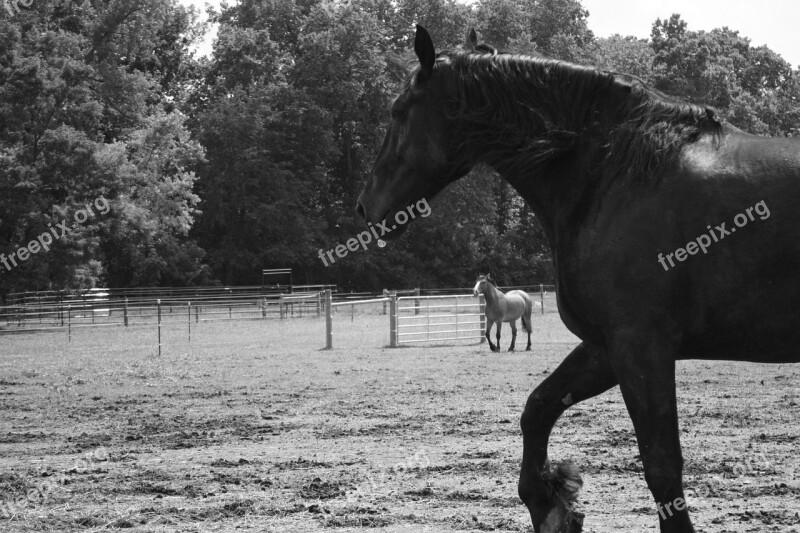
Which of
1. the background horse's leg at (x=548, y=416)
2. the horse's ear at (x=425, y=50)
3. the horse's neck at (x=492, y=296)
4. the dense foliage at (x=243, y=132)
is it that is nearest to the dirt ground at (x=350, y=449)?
the background horse's leg at (x=548, y=416)

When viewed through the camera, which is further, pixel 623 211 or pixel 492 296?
pixel 492 296

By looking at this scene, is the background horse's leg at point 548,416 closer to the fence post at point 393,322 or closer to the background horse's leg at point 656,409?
the background horse's leg at point 656,409

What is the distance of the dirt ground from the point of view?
16.0 feet

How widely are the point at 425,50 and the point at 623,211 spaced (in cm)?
108

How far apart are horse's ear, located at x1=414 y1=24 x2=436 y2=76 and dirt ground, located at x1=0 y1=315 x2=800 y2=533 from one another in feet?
7.56

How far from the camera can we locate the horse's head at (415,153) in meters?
3.82

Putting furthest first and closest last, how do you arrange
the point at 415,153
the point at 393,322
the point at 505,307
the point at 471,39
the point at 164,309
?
the point at 164,309
the point at 393,322
the point at 505,307
the point at 471,39
the point at 415,153

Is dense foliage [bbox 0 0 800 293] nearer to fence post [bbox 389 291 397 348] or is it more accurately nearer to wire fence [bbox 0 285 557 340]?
wire fence [bbox 0 285 557 340]

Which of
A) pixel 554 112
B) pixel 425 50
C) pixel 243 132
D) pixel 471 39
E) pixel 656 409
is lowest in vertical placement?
pixel 656 409

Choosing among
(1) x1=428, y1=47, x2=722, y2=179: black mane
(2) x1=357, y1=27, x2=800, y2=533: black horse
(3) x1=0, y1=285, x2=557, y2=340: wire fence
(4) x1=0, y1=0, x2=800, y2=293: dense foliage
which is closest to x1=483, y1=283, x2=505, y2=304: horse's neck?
(3) x1=0, y1=285, x2=557, y2=340: wire fence

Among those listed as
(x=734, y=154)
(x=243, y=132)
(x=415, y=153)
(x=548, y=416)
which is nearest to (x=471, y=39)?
(x=415, y=153)

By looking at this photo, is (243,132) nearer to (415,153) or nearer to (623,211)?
(415,153)

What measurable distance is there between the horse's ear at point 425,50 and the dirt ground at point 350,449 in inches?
90.7

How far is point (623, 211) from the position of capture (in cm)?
339
